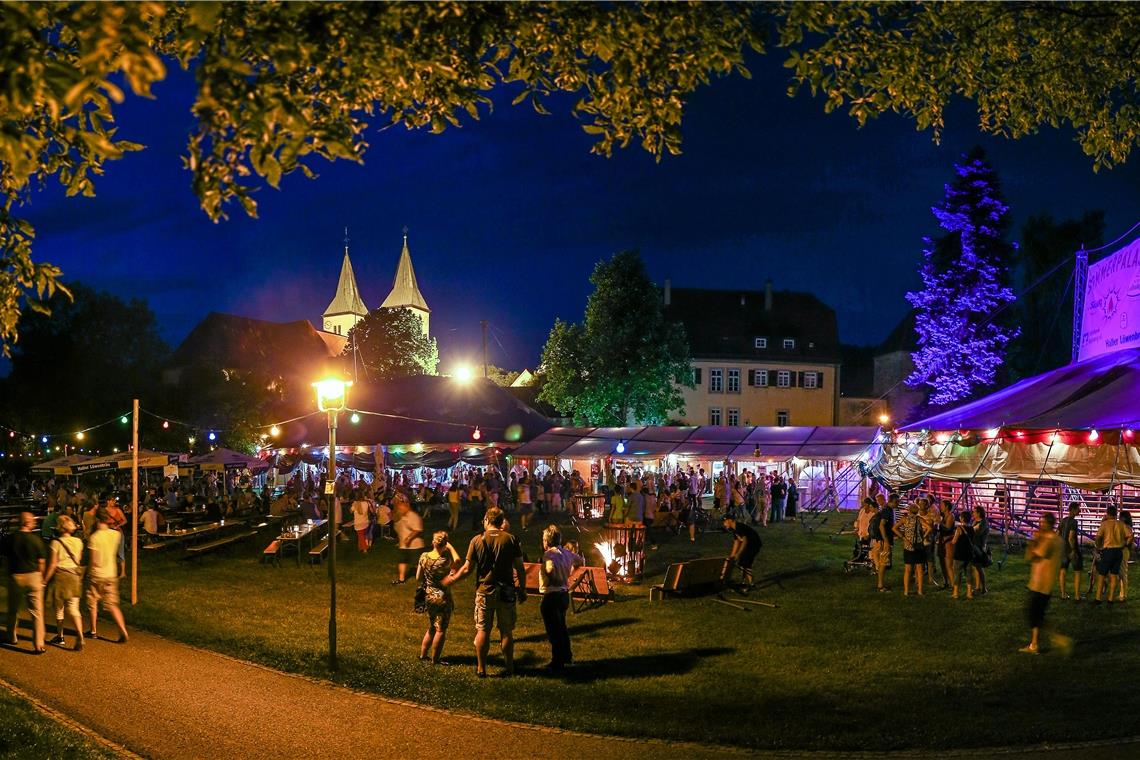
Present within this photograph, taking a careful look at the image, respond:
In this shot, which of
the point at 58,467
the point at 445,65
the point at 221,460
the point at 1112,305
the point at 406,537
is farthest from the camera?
the point at 221,460

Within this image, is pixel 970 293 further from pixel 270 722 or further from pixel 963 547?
pixel 270 722

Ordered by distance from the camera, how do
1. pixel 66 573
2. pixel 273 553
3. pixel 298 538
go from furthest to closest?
pixel 298 538, pixel 273 553, pixel 66 573

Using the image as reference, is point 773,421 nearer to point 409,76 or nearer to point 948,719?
point 948,719

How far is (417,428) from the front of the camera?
38.0 meters

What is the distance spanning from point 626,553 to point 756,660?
6836 millimetres

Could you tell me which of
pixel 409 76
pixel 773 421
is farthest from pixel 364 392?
pixel 409 76

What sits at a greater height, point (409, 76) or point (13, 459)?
point (409, 76)

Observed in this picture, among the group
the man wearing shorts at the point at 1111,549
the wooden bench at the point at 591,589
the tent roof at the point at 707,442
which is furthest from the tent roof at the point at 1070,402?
the wooden bench at the point at 591,589

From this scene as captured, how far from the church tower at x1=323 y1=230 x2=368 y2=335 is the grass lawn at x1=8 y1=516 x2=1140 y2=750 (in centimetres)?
9780

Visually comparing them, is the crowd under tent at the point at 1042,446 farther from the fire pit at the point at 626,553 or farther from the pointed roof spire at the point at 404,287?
the pointed roof spire at the point at 404,287

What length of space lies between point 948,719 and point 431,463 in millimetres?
27991

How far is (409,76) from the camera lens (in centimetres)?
540

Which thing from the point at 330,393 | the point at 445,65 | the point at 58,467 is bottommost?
the point at 58,467

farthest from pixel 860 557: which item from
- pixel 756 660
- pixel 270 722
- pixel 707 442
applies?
pixel 707 442
